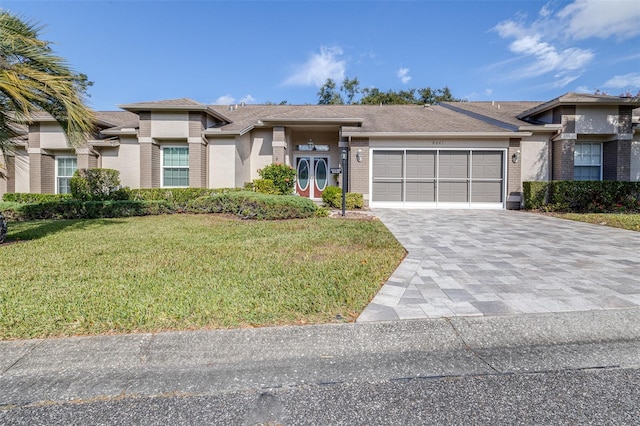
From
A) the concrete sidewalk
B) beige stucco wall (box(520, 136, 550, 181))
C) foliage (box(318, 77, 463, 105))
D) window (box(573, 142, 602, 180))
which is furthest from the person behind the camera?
foliage (box(318, 77, 463, 105))

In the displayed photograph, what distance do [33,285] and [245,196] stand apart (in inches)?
274

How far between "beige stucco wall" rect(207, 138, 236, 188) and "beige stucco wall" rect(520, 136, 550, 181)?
41.6ft

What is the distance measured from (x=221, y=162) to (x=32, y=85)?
27.6 feet

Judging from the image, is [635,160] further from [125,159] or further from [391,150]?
[125,159]

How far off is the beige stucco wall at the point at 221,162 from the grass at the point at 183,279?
6.72 m

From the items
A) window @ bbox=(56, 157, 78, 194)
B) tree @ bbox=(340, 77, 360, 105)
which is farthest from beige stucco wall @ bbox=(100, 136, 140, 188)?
tree @ bbox=(340, 77, 360, 105)

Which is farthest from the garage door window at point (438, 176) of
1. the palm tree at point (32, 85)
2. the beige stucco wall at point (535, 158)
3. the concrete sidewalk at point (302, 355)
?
the concrete sidewalk at point (302, 355)

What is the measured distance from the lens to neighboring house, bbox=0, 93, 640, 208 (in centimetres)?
1289

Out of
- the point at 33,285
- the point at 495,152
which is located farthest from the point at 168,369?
the point at 495,152

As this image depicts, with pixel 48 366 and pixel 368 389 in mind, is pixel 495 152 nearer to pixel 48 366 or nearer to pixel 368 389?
pixel 368 389

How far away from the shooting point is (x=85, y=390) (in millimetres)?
2180

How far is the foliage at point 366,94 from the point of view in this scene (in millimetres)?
34688

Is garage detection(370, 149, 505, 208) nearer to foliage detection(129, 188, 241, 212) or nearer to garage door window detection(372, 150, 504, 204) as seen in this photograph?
garage door window detection(372, 150, 504, 204)

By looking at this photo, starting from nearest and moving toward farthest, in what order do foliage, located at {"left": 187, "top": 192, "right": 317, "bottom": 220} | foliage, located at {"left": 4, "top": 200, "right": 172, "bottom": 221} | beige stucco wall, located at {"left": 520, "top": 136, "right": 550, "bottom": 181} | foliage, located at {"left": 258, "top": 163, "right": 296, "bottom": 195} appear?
foliage, located at {"left": 187, "top": 192, "right": 317, "bottom": 220}, foliage, located at {"left": 4, "top": 200, "right": 172, "bottom": 221}, foliage, located at {"left": 258, "top": 163, "right": 296, "bottom": 195}, beige stucco wall, located at {"left": 520, "top": 136, "right": 550, "bottom": 181}
